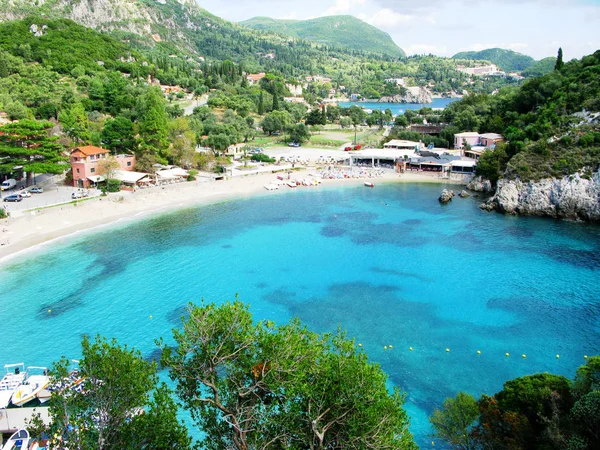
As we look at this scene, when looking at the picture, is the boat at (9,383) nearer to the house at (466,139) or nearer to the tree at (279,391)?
the tree at (279,391)

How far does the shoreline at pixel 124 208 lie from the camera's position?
33188 mm

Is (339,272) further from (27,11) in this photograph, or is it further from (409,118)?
(27,11)

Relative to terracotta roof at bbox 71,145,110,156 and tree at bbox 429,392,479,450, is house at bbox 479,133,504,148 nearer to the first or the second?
terracotta roof at bbox 71,145,110,156

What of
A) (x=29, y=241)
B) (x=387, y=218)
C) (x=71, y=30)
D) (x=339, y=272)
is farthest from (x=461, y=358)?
(x=71, y=30)

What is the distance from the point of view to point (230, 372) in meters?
11.5

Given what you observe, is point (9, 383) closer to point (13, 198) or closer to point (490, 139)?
point (13, 198)

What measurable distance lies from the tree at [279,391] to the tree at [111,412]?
733mm

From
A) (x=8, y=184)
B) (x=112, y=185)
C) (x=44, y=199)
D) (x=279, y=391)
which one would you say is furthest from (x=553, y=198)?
(x=8, y=184)

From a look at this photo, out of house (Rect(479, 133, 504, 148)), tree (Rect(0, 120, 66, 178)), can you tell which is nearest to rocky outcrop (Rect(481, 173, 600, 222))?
house (Rect(479, 133, 504, 148))

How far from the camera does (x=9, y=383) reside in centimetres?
1723

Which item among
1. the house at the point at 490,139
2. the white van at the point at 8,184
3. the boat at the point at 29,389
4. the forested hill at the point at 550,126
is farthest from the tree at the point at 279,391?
the house at the point at 490,139

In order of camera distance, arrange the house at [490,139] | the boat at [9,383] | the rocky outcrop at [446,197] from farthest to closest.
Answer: the house at [490,139] → the rocky outcrop at [446,197] → the boat at [9,383]

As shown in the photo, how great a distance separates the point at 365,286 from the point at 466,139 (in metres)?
43.3

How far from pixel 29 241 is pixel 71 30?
76.6 meters
